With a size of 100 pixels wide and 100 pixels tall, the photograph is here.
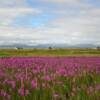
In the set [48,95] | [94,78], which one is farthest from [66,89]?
[94,78]

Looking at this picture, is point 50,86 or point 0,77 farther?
point 0,77

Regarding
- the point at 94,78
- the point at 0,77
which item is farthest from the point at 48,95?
the point at 94,78

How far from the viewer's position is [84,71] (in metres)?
11.4

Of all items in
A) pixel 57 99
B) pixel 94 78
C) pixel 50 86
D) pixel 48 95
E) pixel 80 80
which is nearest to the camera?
pixel 57 99

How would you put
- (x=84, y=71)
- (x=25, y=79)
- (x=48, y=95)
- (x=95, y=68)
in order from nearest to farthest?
1. (x=48, y=95)
2. (x=25, y=79)
3. (x=84, y=71)
4. (x=95, y=68)

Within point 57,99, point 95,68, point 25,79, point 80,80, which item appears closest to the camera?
point 57,99

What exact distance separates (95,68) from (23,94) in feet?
20.7

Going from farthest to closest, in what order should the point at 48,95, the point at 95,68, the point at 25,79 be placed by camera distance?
the point at 95,68, the point at 25,79, the point at 48,95

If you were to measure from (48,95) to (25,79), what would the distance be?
52.6 inches

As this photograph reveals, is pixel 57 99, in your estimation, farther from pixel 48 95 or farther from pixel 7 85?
pixel 7 85

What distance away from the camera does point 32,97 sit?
7008 millimetres

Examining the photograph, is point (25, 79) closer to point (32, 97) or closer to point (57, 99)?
point (32, 97)

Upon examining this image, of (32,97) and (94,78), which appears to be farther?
(94,78)

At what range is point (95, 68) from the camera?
1254cm
